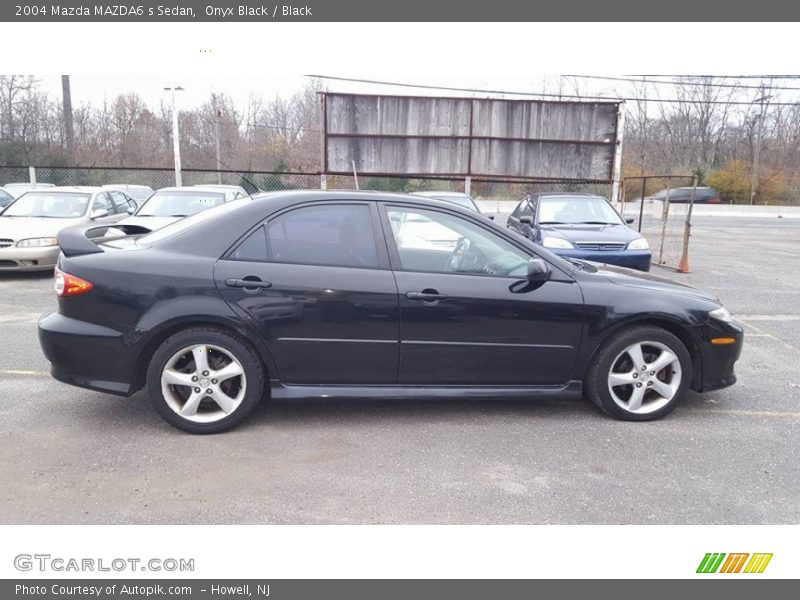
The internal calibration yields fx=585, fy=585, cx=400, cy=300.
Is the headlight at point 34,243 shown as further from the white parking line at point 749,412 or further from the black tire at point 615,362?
the white parking line at point 749,412

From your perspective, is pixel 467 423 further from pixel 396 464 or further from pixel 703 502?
pixel 703 502

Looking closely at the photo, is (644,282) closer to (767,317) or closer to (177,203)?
(767,317)

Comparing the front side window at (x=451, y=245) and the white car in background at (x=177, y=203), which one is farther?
the white car in background at (x=177, y=203)

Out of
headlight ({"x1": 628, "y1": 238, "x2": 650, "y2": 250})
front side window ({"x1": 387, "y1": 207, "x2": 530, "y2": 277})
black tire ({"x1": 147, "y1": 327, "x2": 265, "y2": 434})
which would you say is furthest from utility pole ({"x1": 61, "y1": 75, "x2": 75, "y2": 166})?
front side window ({"x1": 387, "y1": 207, "x2": 530, "y2": 277})

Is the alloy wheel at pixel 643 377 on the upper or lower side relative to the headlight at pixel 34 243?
lower

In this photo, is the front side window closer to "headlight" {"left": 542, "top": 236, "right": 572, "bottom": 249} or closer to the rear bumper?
the rear bumper

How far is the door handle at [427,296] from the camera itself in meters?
3.77

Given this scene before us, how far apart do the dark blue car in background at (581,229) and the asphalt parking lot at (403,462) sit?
404cm

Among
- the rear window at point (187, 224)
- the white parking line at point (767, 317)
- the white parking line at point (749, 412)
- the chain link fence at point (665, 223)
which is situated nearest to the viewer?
the rear window at point (187, 224)

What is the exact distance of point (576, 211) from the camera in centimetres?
990

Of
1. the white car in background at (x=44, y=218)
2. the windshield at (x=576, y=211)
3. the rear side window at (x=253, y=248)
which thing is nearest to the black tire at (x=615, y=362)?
the rear side window at (x=253, y=248)

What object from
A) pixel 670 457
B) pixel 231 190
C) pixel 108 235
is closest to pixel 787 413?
pixel 670 457

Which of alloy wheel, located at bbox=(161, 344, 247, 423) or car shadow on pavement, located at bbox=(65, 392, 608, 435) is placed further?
car shadow on pavement, located at bbox=(65, 392, 608, 435)

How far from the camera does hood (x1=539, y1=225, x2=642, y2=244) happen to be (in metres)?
8.79
